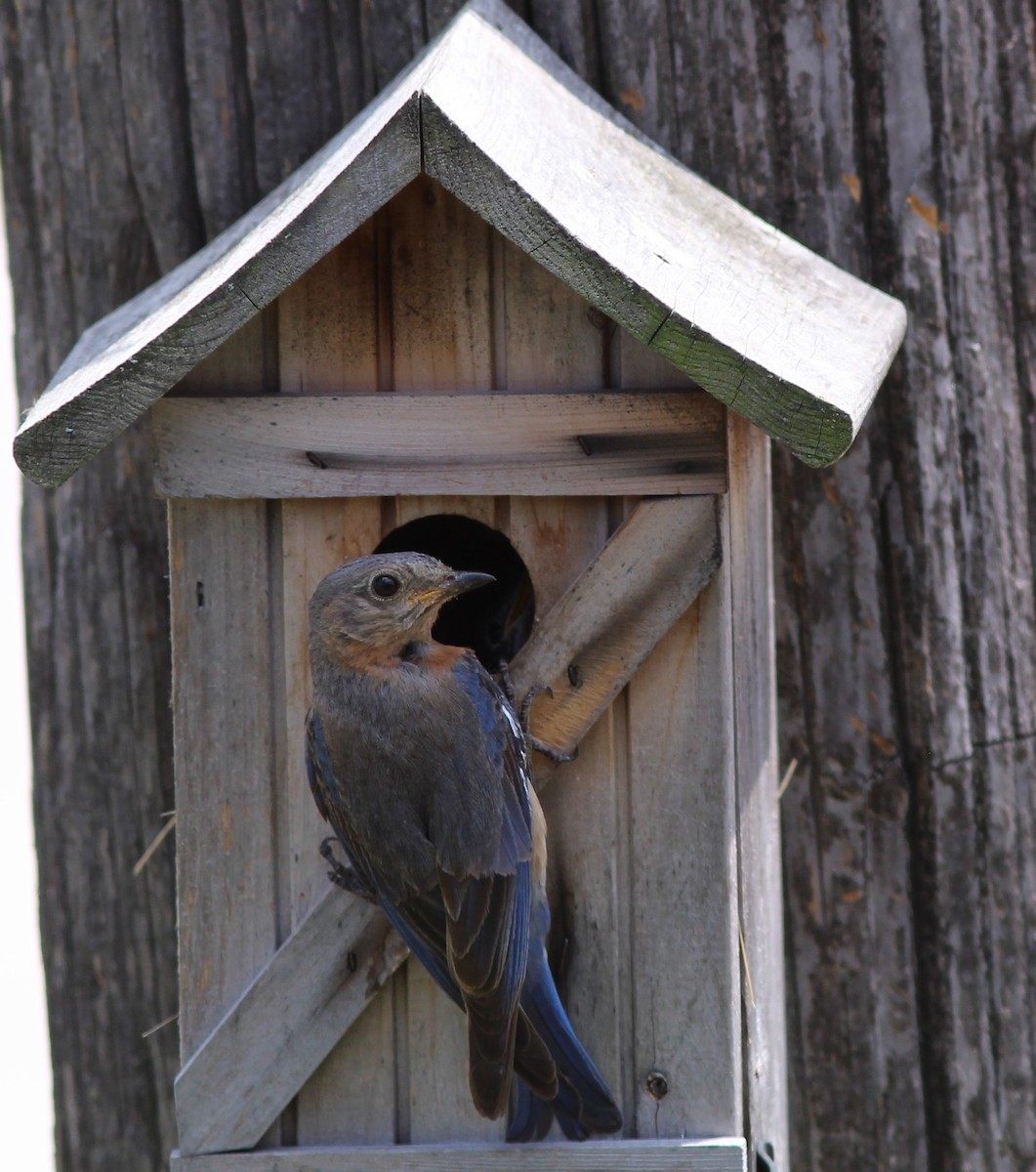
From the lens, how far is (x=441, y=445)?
281 centimetres

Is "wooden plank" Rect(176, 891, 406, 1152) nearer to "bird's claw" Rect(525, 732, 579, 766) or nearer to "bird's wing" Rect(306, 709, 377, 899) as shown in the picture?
"bird's wing" Rect(306, 709, 377, 899)

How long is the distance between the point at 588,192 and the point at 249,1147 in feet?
6.05

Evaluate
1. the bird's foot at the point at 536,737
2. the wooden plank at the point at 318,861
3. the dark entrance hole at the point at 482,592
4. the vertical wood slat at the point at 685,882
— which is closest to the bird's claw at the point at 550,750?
the bird's foot at the point at 536,737

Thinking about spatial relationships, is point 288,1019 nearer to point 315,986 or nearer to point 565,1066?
point 315,986

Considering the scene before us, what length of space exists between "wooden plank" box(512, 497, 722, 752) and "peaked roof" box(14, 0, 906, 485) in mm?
338

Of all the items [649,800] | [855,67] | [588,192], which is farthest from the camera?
[855,67]

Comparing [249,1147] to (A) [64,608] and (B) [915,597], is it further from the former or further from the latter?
(B) [915,597]

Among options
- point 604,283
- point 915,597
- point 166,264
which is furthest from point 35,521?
point 915,597

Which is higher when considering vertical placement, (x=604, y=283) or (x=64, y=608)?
(x=604, y=283)

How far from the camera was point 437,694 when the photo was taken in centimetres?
294

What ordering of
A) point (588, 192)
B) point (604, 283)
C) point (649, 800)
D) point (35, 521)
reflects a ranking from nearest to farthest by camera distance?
point (604, 283) < point (588, 192) < point (649, 800) < point (35, 521)

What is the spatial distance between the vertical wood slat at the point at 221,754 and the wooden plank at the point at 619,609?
0.52 metres

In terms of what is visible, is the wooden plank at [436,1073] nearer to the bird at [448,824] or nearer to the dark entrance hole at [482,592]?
the bird at [448,824]

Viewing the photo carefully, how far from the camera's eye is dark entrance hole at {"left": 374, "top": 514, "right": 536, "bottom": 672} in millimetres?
3639
